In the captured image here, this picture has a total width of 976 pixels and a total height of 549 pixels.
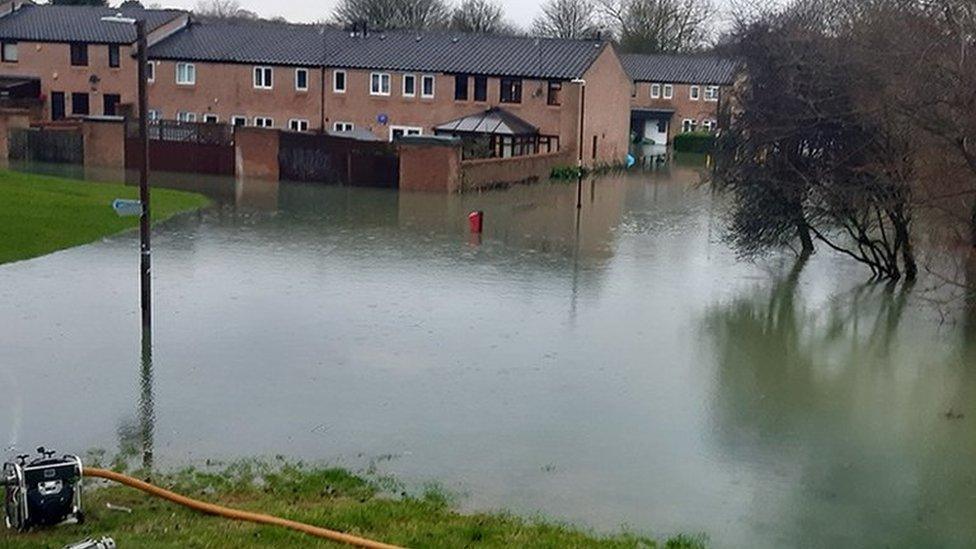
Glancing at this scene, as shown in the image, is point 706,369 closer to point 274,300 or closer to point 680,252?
point 274,300

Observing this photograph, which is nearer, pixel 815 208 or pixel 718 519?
pixel 718 519

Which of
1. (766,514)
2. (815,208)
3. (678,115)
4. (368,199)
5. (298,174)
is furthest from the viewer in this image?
(678,115)

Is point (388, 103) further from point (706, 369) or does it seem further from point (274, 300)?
point (706, 369)

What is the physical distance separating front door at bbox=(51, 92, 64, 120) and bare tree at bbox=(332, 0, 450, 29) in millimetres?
32643

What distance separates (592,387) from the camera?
53.2ft

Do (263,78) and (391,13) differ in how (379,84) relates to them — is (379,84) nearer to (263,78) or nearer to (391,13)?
(263,78)

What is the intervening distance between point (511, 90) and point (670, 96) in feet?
90.7

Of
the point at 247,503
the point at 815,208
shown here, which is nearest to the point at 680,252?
the point at 815,208

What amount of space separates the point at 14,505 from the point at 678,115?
68174mm

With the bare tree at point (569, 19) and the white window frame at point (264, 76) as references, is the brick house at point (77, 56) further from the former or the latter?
the bare tree at point (569, 19)

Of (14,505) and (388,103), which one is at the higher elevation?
(388,103)

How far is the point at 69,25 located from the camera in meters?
55.2

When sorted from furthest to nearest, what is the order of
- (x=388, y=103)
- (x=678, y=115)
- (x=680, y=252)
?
(x=678, y=115) < (x=388, y=103) < (x=680, y=252)

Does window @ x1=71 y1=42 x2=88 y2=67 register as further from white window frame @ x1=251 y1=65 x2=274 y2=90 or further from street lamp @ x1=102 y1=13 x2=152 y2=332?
street lamp @ x1=102 y1=13 x2=152 y2=332
